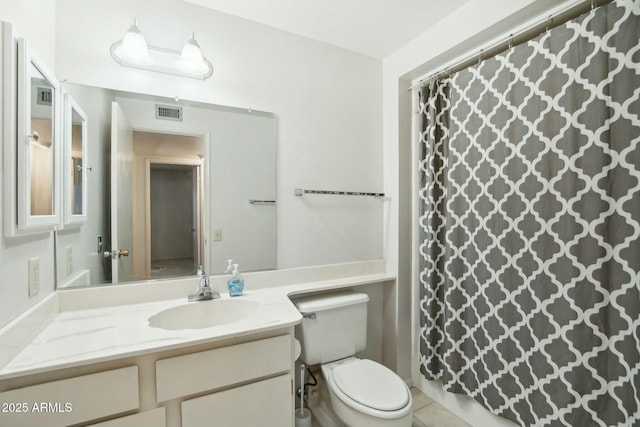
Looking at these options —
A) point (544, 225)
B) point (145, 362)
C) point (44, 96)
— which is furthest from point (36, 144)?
point (544, 225)

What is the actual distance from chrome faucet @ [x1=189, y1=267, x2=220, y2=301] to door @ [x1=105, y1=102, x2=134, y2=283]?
1.07ft

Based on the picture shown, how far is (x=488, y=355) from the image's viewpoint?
142 cm

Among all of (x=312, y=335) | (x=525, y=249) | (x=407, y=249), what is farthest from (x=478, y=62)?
(x=312, y=335)

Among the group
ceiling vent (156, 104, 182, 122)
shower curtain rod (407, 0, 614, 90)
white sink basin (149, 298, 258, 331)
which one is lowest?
white sink basin (149, 298, 258, 331)

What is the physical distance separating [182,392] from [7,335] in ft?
1.71

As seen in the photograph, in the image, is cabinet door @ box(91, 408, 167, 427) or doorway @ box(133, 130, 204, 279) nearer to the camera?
cabinet door @ box(91, 408, 167, 427)

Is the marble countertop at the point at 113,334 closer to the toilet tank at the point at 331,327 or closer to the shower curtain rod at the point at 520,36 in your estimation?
the toilet tank at the point at 331,327

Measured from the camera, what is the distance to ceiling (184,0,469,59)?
4.80 ft

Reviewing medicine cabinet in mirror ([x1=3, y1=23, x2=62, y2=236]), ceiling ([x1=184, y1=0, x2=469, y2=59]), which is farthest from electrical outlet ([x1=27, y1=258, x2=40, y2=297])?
ceiling ([x1=184, y1=0, x2=469, y2=59])

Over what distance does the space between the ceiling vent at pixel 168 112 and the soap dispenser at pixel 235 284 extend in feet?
2.70

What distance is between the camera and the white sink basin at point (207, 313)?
4.09 feet

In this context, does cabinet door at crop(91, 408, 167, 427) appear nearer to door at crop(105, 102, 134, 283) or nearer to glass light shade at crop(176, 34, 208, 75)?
door at crop(105, 102, 134, 283)

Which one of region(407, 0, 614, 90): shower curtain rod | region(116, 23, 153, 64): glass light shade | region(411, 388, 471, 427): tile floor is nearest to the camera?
region(407, 0, 614, 90): shower curtain rod

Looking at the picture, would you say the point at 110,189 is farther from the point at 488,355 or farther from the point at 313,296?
the point at 488,355
